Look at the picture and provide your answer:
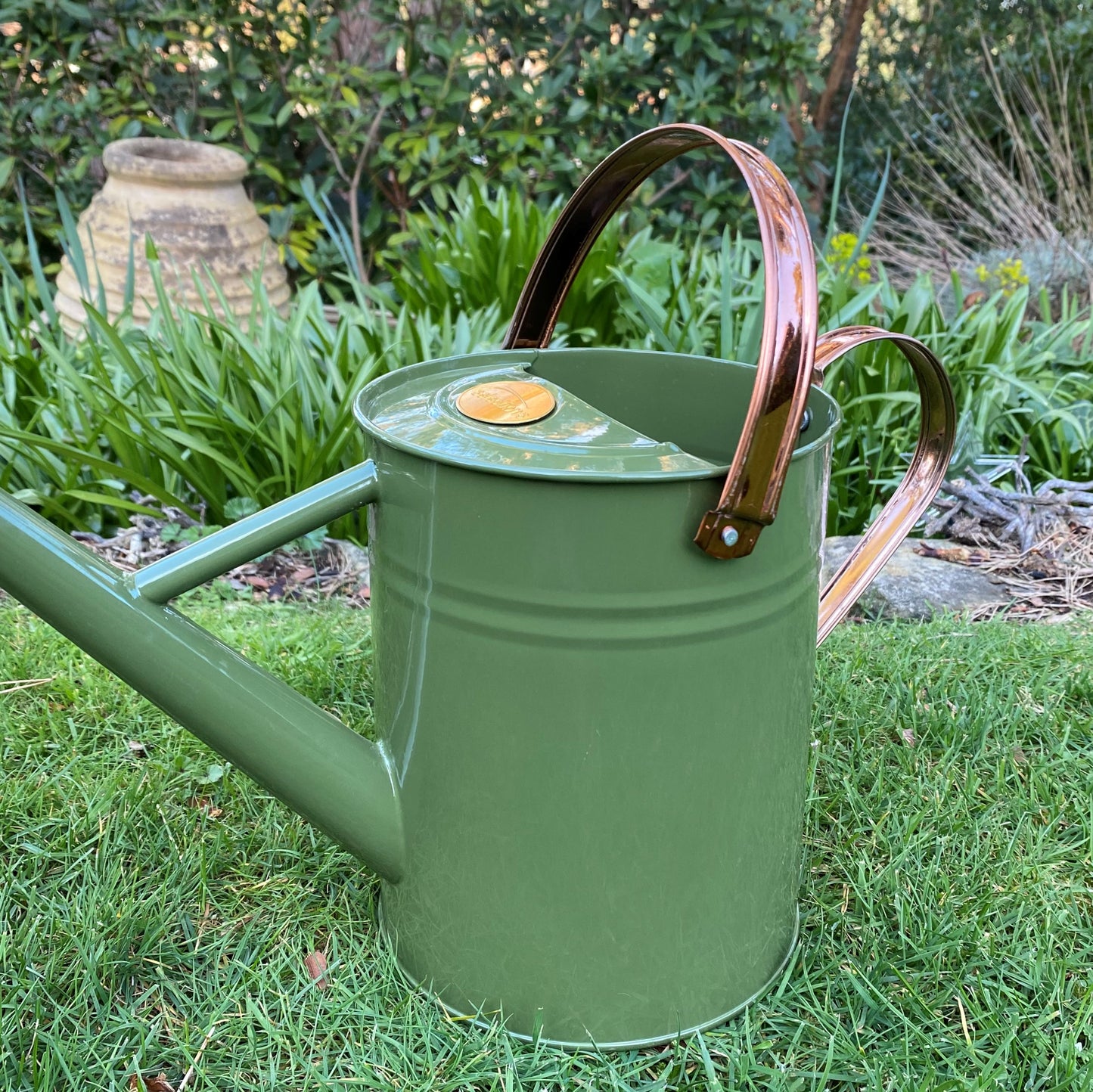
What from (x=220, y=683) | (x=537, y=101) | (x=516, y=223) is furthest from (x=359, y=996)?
Result: (x=537, y=101)

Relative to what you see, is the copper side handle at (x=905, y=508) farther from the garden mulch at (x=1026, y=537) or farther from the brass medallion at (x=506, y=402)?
the garden mulch at (x=1026, y=537)

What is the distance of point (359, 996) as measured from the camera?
123 centimetres

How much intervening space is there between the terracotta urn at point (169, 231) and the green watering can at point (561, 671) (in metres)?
2.78

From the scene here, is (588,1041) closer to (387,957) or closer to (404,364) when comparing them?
(387,957)

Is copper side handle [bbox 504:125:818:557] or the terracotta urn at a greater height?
copper side handle [bbox 504:125:818:557]

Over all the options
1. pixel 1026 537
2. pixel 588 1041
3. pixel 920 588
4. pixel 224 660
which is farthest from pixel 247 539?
pixel 1026 537

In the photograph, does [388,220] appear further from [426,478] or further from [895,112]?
[426,478]

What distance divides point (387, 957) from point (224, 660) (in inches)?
17.4

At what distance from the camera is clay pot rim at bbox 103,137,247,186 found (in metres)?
3.74

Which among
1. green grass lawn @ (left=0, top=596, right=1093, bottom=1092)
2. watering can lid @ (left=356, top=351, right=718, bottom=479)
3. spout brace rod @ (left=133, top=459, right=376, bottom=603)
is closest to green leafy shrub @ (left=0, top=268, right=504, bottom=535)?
green grass lawn @ (left=0, top=596, right=1093, bottom=1092)

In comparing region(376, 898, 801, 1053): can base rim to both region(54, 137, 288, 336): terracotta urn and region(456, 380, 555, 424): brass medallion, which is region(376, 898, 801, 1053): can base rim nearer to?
region(456, 380, 555, 424): brass medallion

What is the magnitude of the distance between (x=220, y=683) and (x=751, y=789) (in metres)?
0.56

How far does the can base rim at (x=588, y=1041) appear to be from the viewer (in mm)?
1186

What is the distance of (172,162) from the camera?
378 centimetres
